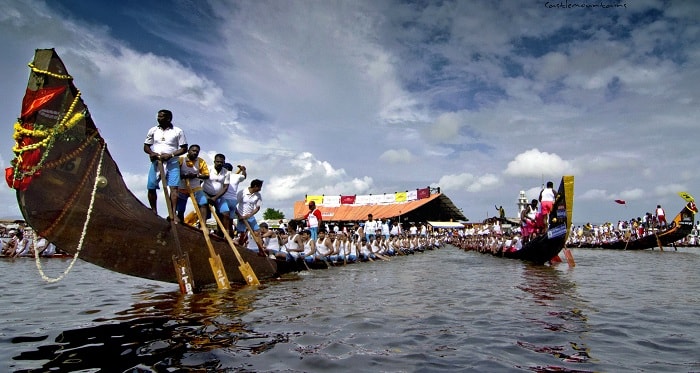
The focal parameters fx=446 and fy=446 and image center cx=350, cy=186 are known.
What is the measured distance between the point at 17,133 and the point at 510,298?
6.73m

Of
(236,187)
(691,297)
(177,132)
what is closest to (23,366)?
(177,132)

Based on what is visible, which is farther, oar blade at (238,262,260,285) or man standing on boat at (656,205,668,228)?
man standing on boat at (656,205,668,228)

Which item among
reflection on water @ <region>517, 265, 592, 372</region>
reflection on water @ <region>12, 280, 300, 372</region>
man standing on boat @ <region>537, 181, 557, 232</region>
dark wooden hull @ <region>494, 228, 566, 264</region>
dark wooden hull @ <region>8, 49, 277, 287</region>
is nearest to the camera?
reflection on water @ <region>12, 280, 300, 372</region>

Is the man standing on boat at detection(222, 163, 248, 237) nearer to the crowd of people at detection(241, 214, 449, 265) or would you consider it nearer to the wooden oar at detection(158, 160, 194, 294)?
the crowd of people at detection(241, 214, 449, 265)

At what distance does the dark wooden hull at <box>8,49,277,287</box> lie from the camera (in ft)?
16.9

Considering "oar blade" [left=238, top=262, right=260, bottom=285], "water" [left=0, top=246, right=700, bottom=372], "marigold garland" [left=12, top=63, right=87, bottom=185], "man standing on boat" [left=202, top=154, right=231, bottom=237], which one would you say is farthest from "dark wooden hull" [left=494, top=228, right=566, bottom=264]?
"marigold garland" [left=12, top=63, right=87, bottom=185]

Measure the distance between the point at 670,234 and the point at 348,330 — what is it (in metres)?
28.1

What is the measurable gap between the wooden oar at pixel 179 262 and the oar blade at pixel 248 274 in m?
1.34

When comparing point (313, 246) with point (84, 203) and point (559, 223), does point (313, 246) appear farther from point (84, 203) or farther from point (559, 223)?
point (84, 203)

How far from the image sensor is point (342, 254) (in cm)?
1505

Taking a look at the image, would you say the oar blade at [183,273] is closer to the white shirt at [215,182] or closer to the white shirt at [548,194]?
the white shirt at [215,182]

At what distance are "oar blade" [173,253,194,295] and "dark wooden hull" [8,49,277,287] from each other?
0.32 feet

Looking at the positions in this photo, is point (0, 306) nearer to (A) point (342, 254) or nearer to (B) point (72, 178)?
(B) point (72, 178)

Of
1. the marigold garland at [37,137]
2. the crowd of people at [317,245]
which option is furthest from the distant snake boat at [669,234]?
the marigold garland at [37,137]
